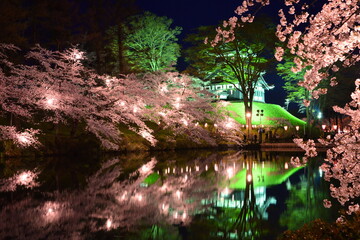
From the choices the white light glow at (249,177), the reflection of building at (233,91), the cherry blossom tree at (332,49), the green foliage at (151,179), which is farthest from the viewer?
the reflection of building at (233,91)

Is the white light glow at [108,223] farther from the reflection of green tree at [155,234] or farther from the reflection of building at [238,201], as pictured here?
the reflection of building at [238,201]

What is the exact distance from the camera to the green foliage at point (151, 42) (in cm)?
4219

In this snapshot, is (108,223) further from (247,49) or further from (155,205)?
(247,49)

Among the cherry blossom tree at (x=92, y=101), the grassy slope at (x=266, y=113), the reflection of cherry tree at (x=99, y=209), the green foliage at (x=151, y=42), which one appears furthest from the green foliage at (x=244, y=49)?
the reflection of cherry tree at (x=99, y=209)

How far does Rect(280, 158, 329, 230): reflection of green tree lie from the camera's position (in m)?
7.39

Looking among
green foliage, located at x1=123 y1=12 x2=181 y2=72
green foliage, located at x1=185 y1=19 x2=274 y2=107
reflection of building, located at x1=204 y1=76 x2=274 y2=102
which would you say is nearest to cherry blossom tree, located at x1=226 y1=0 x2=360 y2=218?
green foliage, located at x1=185 y1=19 x2=274 y2=107

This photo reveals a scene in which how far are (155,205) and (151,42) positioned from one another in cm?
3574

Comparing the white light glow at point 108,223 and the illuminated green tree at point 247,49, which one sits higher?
the illuminated green tree at point 247,49

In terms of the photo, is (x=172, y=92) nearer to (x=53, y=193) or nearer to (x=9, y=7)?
(x=9, y=7)

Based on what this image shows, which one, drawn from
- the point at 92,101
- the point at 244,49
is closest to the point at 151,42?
the point at 244,49

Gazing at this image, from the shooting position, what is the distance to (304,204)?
29.9 ft

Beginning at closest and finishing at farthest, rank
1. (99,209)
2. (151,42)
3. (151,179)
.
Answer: (99,209) → (151,179) → (151,42)

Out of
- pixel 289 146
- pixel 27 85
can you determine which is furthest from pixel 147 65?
pixel 27 85

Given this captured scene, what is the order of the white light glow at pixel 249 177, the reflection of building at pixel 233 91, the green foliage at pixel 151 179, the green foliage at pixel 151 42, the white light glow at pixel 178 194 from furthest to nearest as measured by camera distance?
the reflection of building at pixel 233 91, the green foliage at pixel 151 42, the white light glow at pixel 249 177, the green foliage at pixel 151 179, the white light glow at pixel 178 194
